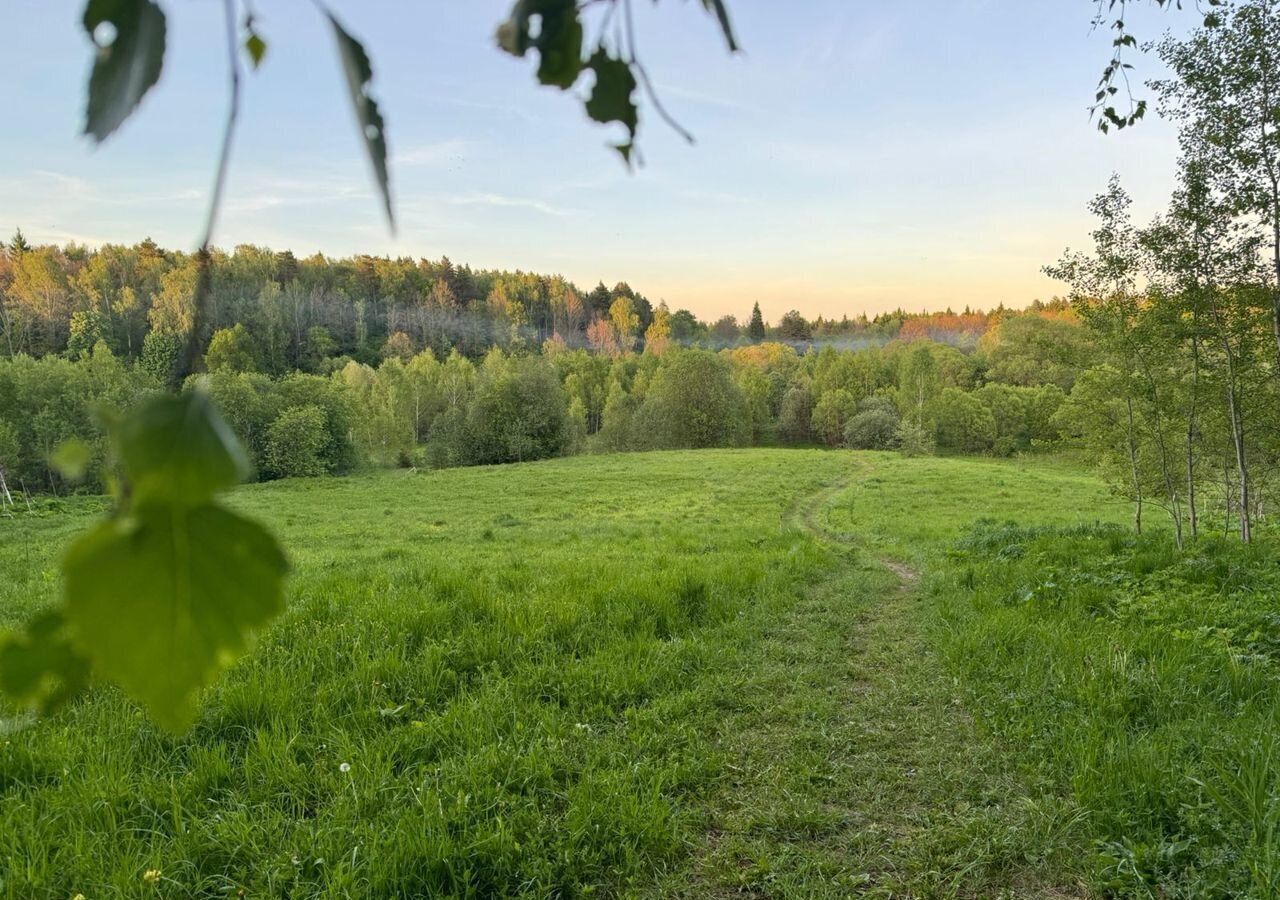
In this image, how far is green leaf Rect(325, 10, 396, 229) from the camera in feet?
1.69

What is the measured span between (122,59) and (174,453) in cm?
35

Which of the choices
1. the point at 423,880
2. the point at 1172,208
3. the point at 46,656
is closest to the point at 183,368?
the point at 46,656

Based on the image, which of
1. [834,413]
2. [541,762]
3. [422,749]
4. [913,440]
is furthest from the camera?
[834,413]

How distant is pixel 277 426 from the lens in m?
37.5

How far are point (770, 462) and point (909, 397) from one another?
45.3m

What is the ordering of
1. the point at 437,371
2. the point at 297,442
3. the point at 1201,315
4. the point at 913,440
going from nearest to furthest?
the point at 1201,315
the point at 297,442
the point at 913,440
the point at 437,371

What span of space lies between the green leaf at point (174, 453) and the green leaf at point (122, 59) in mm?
283

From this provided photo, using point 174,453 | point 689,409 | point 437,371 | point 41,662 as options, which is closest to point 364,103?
point 174,453

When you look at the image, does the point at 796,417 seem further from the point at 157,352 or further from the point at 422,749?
the point at 157,352

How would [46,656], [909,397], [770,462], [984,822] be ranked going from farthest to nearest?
[909,397] → [770,462] → [984,822] → [46,656]

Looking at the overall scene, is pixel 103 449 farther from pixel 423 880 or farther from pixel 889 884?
pixel 889 884

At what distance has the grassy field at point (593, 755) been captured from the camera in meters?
3.34

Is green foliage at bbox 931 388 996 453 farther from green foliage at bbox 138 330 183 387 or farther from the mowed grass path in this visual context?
green foliage at bbox 138 330 183 387

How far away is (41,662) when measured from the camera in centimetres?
49
